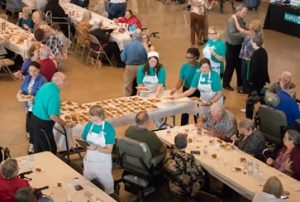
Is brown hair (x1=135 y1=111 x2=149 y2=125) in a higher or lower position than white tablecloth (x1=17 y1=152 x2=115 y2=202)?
higher

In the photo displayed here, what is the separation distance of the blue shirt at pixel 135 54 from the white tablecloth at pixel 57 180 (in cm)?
314

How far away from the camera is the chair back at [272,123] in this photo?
23.6 feet

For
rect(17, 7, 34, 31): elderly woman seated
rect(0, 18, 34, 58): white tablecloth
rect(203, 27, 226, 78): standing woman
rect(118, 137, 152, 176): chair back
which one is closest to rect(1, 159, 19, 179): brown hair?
rect(118, 137, 152, 176): chair back

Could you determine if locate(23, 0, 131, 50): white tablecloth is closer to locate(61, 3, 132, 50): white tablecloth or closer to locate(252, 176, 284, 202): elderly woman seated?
locate(61, 3, 132, 50): white tablecloth

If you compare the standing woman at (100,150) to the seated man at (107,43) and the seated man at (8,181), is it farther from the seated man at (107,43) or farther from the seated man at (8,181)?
the seated man at (107,43)

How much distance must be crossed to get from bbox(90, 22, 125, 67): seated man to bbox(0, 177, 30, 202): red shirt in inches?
266

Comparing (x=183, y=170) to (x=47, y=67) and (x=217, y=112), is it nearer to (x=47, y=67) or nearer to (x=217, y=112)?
(x=217, y=112)

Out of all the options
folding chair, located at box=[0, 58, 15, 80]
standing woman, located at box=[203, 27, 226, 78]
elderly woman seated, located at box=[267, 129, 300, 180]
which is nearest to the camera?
elderly woman seated, located at box=[267, 129, 300, 180]

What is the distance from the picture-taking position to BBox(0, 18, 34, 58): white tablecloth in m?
10.7

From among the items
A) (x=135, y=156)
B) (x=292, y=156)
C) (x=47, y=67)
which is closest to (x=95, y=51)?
(x=47, y=67)

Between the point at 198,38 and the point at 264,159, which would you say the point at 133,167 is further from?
the point at 198,38

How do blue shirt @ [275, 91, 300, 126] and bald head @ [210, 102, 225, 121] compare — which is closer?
bald head @ [210, 102, 225, 121]

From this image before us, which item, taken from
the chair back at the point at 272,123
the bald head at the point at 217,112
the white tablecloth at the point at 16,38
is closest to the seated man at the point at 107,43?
the white tablecloth at the point at 16,38

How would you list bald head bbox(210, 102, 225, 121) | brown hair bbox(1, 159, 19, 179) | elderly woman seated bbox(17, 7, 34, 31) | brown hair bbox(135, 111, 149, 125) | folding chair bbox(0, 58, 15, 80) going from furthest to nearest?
elderly woman seated bbox(17, 7, 34, 31)
folding chair bbox(0, 58, 15, 80)
bald head bbox(210, 102, 225, 121)
brown hair bbox(135, 111, 149, 125)
brown hair bbox(1, 159, 19, 179)
